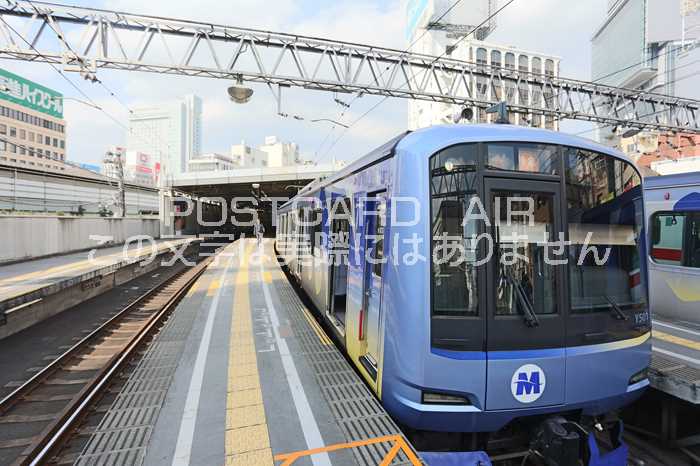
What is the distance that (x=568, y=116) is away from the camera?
15359 millimetres

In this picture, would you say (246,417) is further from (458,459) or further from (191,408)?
(458,459)

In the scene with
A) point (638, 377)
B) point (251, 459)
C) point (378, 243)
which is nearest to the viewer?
point (251, 459)

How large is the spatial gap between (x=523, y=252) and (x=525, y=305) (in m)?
0.42

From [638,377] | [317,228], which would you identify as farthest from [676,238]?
[317,228]

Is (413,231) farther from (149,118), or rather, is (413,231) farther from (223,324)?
(149,118)

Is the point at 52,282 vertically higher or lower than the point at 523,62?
lower

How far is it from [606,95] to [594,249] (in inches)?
635

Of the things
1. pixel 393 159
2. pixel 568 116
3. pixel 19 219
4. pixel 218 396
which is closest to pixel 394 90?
pixel 568 116

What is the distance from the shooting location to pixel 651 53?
269ft

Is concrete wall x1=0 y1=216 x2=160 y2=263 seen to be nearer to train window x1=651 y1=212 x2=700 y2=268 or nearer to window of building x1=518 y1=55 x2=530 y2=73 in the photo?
train window x1=651 y1=212 x2=700 y2=268

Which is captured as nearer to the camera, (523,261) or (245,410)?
(523,261)

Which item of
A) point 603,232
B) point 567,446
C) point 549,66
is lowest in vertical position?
point 567,446

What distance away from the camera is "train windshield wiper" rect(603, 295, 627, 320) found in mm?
3496

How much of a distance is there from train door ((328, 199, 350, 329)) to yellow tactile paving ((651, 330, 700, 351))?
4349 millimetres
